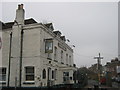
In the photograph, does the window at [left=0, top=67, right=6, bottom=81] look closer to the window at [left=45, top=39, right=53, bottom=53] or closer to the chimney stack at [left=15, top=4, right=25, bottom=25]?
the window at [left=45, top=39, right=53, bottom=53]

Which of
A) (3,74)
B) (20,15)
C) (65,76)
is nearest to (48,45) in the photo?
(20,15)

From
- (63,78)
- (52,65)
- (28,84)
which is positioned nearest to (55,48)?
(52,65)

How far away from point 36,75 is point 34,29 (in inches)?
221

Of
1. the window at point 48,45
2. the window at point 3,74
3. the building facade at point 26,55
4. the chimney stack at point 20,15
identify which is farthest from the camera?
the chimney stack at point 20,15

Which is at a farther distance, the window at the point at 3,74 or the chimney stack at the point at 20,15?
the chimney stack at the point at 20,15

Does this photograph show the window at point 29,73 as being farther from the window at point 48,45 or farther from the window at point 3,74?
the window at point 3,74

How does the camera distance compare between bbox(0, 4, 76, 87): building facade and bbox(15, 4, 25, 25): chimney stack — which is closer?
bbox(0, 4, 76, 87): building facade

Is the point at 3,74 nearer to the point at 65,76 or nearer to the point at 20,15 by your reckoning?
the point at 20,15

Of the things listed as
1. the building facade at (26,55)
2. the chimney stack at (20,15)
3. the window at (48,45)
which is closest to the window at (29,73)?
the building facade at (26,55)

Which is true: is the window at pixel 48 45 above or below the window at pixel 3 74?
above

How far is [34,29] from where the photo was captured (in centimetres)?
2334

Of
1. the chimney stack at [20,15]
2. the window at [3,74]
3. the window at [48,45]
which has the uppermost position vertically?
the chimney stack at [20,15]

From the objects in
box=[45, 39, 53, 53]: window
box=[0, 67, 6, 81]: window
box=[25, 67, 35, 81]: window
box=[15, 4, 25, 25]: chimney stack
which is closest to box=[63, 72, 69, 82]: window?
box=[45, 39, 53, 53]: window

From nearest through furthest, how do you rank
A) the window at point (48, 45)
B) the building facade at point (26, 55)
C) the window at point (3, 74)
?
1. the building facade at point (26, 55)
2. the window at point (48, 45)
3. the window at point (3, 74)
